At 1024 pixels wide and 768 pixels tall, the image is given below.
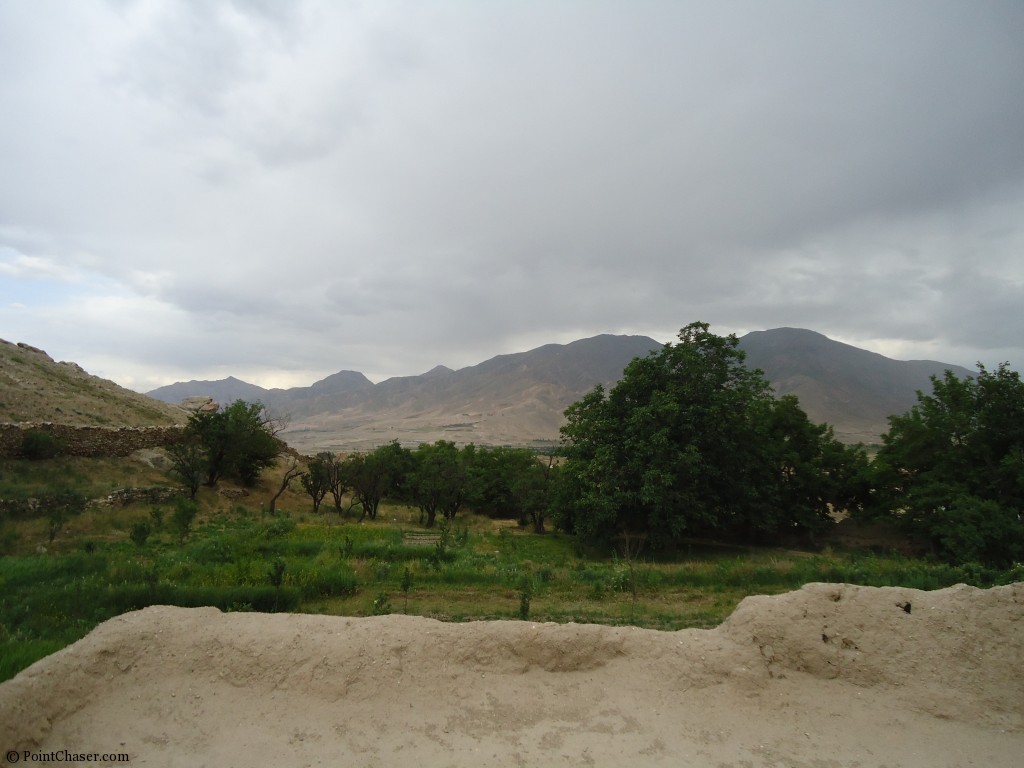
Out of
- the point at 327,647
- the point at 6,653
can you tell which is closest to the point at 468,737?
the point at 327,647

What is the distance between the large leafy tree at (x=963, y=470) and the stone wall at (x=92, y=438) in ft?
146

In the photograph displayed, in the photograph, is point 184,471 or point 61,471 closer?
point 61,471

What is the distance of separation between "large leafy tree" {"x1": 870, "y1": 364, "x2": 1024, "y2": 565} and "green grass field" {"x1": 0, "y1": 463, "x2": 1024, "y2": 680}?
21.5 feet

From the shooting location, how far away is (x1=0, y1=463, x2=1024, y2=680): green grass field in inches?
408

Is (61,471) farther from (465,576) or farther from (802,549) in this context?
(802,549)

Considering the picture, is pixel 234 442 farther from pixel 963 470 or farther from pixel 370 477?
pixel 963 470

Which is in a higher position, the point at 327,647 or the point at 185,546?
the point at 327,647

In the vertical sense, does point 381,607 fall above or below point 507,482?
above

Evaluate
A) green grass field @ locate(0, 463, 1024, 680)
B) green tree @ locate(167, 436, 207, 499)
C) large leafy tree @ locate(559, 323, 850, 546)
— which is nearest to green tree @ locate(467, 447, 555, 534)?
large leafy tree @ locate(559, 323, 850, 546)

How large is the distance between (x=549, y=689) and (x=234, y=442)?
33386 millimetres

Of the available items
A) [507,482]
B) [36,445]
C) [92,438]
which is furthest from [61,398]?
[507,482]

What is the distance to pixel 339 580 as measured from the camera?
42.2 feet

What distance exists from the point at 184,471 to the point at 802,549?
34700 mm

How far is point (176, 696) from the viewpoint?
6.64 metres
